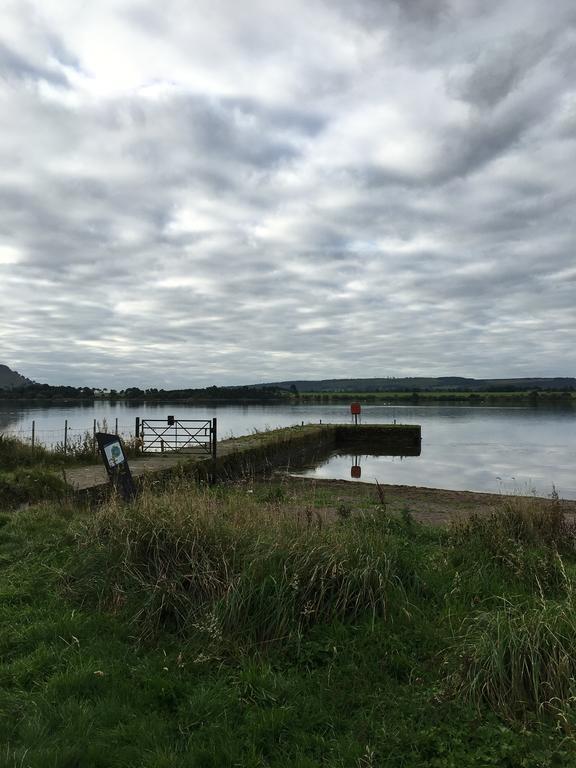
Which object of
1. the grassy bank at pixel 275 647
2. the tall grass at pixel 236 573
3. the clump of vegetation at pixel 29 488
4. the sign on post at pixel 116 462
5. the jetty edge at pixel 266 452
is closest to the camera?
the grassy bank at pixel 275 647

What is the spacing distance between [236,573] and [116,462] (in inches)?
190

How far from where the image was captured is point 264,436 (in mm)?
28672

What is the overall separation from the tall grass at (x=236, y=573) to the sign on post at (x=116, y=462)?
3.05 m

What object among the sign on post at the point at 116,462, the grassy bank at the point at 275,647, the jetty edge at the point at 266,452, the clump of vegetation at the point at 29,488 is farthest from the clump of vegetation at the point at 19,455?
the grassy bank at the point at 275,647

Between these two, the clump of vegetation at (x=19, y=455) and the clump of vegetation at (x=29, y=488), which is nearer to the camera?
the clump of vegetation at (x=29, y=488)

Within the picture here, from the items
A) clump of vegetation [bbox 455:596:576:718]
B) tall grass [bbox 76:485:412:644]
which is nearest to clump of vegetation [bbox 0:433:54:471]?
tall grass [bbox 76:485:412:644]

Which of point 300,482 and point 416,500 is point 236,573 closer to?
point 416,500

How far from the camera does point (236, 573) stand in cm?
487

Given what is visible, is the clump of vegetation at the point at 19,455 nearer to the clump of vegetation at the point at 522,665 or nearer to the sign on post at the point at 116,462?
the sign on post at the point at 116,462

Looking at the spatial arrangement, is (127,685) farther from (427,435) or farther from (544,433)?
(544,433)

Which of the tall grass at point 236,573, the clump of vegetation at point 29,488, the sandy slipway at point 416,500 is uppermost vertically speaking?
the tall grass at point 236,573

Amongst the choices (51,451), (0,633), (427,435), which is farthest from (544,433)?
(0,633)

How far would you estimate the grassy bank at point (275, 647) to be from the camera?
120 inches

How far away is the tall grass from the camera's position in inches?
175
